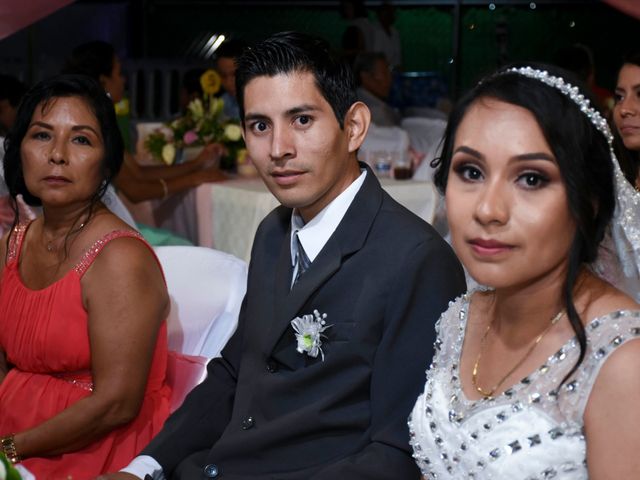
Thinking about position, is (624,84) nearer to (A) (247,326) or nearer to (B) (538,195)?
(A) (247,326)

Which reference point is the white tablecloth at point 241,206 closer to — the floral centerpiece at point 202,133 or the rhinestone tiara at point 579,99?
the floral centerpiece at point 202,133

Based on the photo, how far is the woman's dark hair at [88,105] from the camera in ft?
8.43

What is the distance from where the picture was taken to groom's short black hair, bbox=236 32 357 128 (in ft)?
6.83

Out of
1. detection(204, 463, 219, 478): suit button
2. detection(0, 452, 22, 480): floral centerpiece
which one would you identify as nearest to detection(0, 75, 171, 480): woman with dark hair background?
detection(204, 463, 219, 478): suit button

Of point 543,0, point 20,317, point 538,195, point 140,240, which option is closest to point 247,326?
point 140,240

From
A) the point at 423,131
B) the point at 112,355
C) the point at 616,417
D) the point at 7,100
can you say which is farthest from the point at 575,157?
the point at 423,131

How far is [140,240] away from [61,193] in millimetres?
245

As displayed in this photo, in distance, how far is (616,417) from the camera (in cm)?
143

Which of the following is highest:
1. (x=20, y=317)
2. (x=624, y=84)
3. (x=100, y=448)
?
(x=624, y=84)

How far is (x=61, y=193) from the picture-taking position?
8.34 ft

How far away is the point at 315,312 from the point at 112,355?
0.61m

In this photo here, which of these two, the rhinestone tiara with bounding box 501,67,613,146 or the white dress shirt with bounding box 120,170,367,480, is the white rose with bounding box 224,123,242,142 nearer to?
the white dress shirt with bounding box 120,170,367,480

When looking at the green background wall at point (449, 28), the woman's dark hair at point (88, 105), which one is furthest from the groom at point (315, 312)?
the green background wall at point (449, 28)

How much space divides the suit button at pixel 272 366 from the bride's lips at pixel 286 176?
1.15ft
